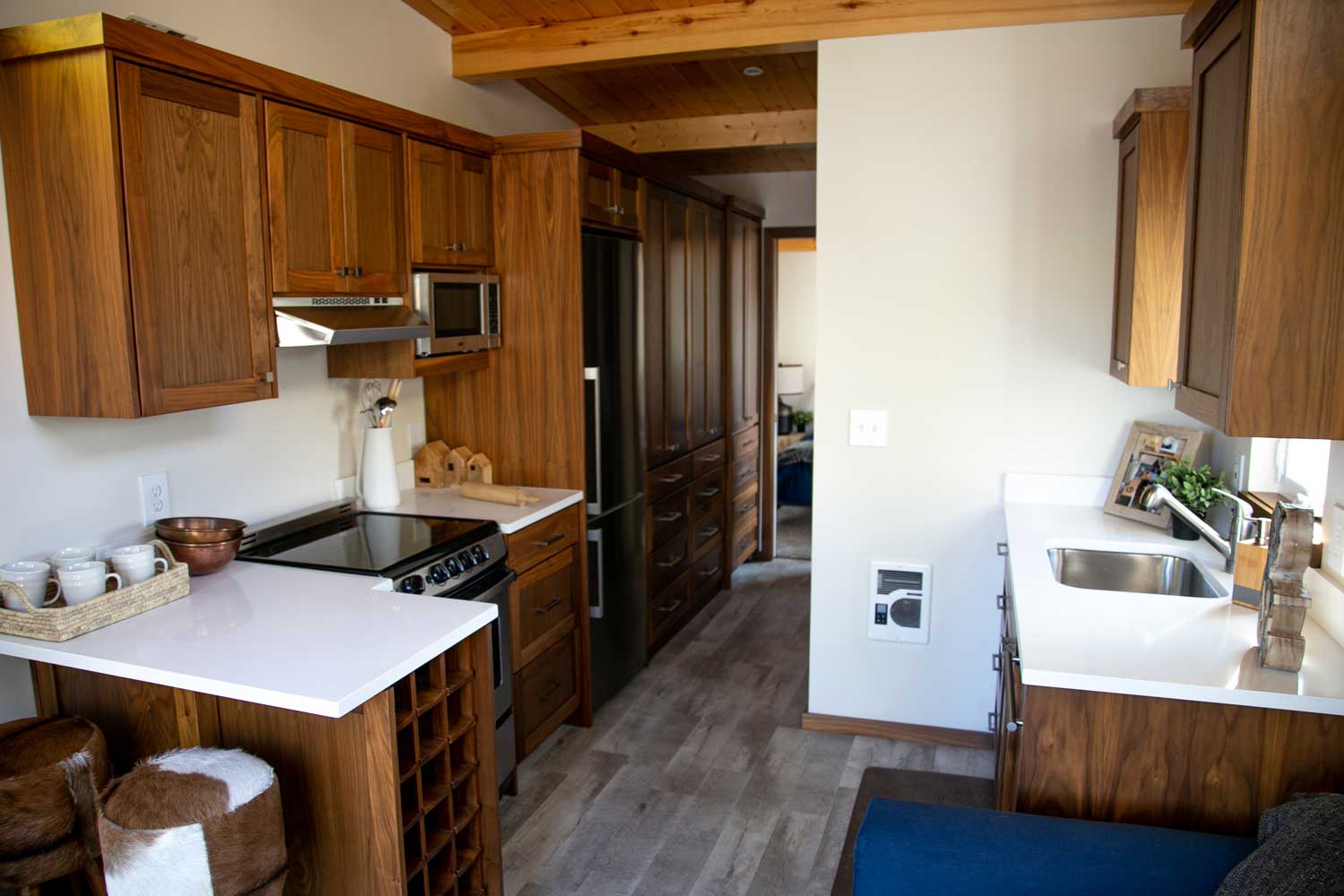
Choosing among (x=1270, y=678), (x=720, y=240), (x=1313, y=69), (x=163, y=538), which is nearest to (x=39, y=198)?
(x=163, y=538)

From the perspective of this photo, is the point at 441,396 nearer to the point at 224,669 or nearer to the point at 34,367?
the point at 34,367

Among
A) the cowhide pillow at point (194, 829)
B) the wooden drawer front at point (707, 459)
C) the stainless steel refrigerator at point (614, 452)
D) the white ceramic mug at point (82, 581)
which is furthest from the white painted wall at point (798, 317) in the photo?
the cowhide pillow at point (194, 829)

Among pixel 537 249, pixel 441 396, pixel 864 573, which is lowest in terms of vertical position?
pixel 864 573

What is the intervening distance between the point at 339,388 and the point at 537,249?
849mm

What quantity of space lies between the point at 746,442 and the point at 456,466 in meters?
2.50

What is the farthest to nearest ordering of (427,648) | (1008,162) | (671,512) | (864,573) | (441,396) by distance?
(671,512), (441,396), (864,573), (1008,162), (427,648)

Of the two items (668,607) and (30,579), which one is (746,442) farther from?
(30,579)

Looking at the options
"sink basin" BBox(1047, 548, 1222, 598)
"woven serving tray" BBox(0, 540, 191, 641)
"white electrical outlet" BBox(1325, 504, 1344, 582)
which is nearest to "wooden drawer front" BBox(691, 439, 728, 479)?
"sink basin" BBox(1047, 548, 1222, 598)

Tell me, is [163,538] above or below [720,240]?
below

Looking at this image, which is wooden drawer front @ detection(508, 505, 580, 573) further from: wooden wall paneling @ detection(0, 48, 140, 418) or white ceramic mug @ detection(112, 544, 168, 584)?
wooden wall paneling @ detection(0, 48, 140, 418)

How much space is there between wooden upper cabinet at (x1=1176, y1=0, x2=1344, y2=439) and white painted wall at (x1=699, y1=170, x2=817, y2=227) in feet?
13.6

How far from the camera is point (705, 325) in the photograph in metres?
4.86

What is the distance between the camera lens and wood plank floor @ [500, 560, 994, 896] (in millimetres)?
2695

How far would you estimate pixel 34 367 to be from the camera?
2205 millimetres
